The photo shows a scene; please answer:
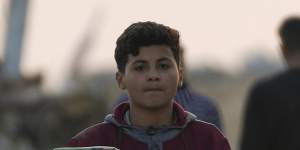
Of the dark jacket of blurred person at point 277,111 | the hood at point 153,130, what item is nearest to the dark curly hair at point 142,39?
the hood at point 153,130

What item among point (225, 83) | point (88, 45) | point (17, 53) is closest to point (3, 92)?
point (17, 53)

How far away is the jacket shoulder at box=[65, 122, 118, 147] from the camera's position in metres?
7.67

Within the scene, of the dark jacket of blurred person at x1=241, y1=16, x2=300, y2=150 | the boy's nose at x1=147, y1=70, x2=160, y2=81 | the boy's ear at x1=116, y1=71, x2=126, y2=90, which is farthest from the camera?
the dark jacket of blurred person at x1=241, y1=16, x2=300, y2=150

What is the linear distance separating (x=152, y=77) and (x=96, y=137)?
376mm

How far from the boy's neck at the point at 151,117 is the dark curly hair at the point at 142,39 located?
0.72 ft

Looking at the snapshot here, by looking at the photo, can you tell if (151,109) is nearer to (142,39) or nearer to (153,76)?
(153,76)

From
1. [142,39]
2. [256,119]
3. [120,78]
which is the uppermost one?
[142,39]

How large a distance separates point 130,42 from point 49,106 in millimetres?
20771

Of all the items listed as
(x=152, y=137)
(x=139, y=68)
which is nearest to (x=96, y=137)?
(x=152, y=137)

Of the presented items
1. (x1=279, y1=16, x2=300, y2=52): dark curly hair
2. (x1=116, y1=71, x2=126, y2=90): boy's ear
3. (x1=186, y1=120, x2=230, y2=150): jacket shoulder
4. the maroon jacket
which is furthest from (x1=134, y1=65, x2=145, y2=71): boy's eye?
(x1=279, y1=16, x2=300, y2=52): dark curly hair

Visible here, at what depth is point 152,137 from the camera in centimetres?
771

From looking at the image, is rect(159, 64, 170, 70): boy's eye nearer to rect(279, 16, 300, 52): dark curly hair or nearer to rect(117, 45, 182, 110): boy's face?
rect(117, 45, 182, 110): boy's face

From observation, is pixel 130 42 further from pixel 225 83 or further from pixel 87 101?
pixel 225 83

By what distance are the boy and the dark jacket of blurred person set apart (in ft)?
7.86
